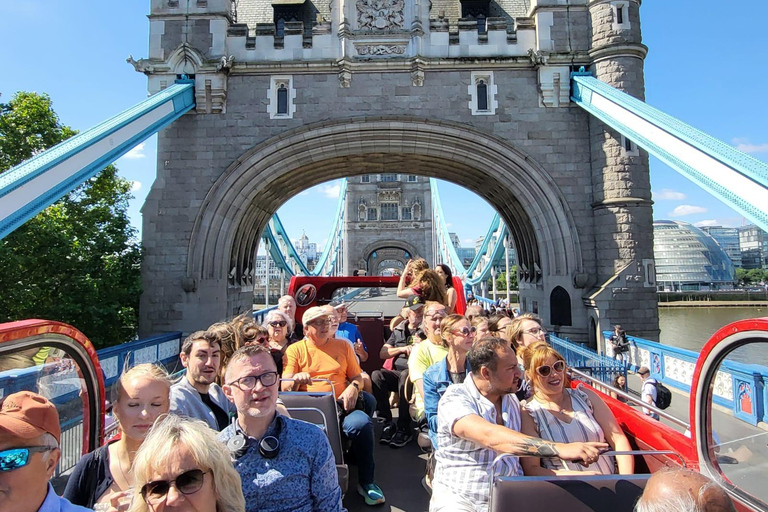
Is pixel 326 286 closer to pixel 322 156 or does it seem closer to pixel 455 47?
pixel 322 156

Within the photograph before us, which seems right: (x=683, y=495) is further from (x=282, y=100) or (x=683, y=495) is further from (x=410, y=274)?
(x=282, y=100)

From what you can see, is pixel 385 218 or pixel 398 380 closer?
pixel 398 380

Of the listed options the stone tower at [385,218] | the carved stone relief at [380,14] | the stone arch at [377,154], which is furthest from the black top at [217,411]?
the stone tower at [385,218]

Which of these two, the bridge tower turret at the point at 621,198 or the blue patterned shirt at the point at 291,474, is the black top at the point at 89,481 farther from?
the bridge tower turret at the point at 621,198

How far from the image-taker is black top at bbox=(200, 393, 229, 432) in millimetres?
2777

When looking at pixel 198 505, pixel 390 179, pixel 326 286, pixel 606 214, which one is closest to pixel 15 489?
pixel 198 505

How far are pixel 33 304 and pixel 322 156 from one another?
20.7 ft

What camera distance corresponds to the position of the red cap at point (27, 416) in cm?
135

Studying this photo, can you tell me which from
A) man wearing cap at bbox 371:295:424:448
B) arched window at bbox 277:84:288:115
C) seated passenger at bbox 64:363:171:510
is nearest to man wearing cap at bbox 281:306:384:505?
man wearing cap at bbox 371:295:424:448

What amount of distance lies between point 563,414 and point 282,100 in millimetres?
9862

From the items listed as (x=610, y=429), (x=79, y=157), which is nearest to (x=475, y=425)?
(x=610, y=429)

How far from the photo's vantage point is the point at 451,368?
290 cm

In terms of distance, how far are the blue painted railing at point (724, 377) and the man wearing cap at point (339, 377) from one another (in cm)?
231

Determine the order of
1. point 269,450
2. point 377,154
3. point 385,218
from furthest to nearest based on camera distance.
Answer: point 385,218 → point 377,154 → point 269,450
